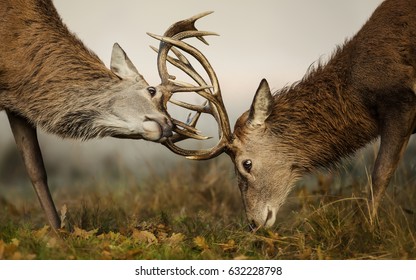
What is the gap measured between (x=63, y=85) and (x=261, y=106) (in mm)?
1804

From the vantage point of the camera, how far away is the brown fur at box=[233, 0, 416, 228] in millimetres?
7922

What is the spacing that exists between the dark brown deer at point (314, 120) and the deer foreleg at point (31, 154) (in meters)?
1.31

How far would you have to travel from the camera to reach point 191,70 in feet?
27.4

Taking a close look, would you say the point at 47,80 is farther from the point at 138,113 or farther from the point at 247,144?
the point at 247,144

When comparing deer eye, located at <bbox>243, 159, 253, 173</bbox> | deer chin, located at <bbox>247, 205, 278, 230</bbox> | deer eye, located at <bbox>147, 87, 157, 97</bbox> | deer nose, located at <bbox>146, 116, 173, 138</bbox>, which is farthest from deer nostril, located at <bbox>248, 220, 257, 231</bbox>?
deer eye, located at <bbox>147, 87, 157, 97</bbox>

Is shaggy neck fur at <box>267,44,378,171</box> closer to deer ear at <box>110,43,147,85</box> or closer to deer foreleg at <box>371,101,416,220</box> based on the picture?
deer foreleg at <box>371,101,416,220</box>

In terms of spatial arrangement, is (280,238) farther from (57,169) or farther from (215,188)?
(57,169)

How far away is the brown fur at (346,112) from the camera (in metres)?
7.92

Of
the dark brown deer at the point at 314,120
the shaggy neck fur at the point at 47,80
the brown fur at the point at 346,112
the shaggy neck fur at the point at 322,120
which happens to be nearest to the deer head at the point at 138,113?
the shaggy neck fur at the point at 47,80

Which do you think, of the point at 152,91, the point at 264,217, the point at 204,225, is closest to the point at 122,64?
the point at 152,91

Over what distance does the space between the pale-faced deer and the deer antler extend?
0.72ft
